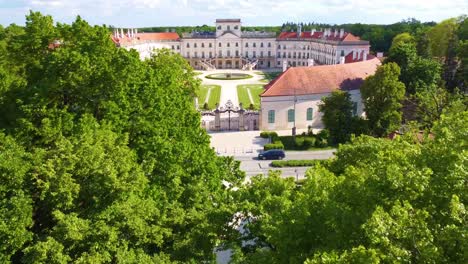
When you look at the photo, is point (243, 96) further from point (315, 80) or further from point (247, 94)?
point (315, 80)

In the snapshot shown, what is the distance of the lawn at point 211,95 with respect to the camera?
72950 millimetres

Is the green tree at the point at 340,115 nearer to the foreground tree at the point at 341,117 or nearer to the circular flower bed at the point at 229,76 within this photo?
the foreground tree at the point at 341,117

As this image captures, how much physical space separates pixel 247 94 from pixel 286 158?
3786 cm

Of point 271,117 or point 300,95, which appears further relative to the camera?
point 300,95

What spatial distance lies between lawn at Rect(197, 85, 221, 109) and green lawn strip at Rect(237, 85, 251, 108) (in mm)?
4090

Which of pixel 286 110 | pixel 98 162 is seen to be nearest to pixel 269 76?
pixel 286 110

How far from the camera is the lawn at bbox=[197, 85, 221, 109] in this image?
72950 mm

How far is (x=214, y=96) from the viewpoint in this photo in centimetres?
8025

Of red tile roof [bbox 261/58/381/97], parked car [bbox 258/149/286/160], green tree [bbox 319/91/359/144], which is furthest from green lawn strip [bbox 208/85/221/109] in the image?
green tree [bbox 319/91/359/144]

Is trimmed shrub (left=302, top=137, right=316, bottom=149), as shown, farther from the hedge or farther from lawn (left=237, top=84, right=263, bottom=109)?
lawn (left=237, top=84, right=263, bottom=109)

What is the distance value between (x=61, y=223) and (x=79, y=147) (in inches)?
129

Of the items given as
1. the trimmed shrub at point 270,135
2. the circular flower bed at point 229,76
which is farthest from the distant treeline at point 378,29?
the trimmed shrub at point 270,135

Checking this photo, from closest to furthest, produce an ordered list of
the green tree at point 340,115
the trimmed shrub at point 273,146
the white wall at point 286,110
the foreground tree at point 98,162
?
1. the foreground tree at point 98,162
2. the green tree at point 340,115
3. the trimmed shrub at point 273,146
4. the white wall at point 286,110

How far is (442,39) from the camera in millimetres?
82438
